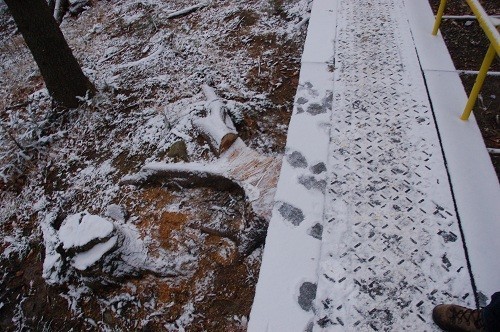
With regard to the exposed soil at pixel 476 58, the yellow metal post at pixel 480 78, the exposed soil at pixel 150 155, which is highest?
the yellow metal post at pixel 480 78

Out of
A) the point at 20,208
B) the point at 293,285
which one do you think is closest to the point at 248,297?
the point at 293,285

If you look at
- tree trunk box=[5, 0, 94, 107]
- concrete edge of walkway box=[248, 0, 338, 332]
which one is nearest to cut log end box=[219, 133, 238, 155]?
concrete edge of walkway box=[248, 0, 338, 332]

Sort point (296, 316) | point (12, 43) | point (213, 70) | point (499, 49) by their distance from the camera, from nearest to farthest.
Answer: point (296, 316) → point (499, 49) → point (213, 70) → point (12, 43)

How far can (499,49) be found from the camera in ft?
6.91

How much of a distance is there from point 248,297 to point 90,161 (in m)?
2.75

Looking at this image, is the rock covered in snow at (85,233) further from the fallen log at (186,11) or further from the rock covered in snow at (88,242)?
the fallen log at (186,11)

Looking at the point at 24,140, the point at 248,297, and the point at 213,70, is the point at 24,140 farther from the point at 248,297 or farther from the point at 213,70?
the point at 248,297

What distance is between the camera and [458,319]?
5.59 feet

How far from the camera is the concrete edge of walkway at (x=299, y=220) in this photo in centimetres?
200

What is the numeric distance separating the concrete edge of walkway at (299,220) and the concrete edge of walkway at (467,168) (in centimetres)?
97

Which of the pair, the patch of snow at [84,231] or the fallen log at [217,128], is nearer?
the patch of snow at [84,231]

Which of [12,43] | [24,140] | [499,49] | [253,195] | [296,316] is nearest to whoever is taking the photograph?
[296,316]

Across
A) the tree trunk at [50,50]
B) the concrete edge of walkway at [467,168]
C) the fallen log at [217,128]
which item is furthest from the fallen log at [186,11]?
the concrete edge of walkway at [467,168]

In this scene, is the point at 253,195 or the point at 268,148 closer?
the point at 253,195
